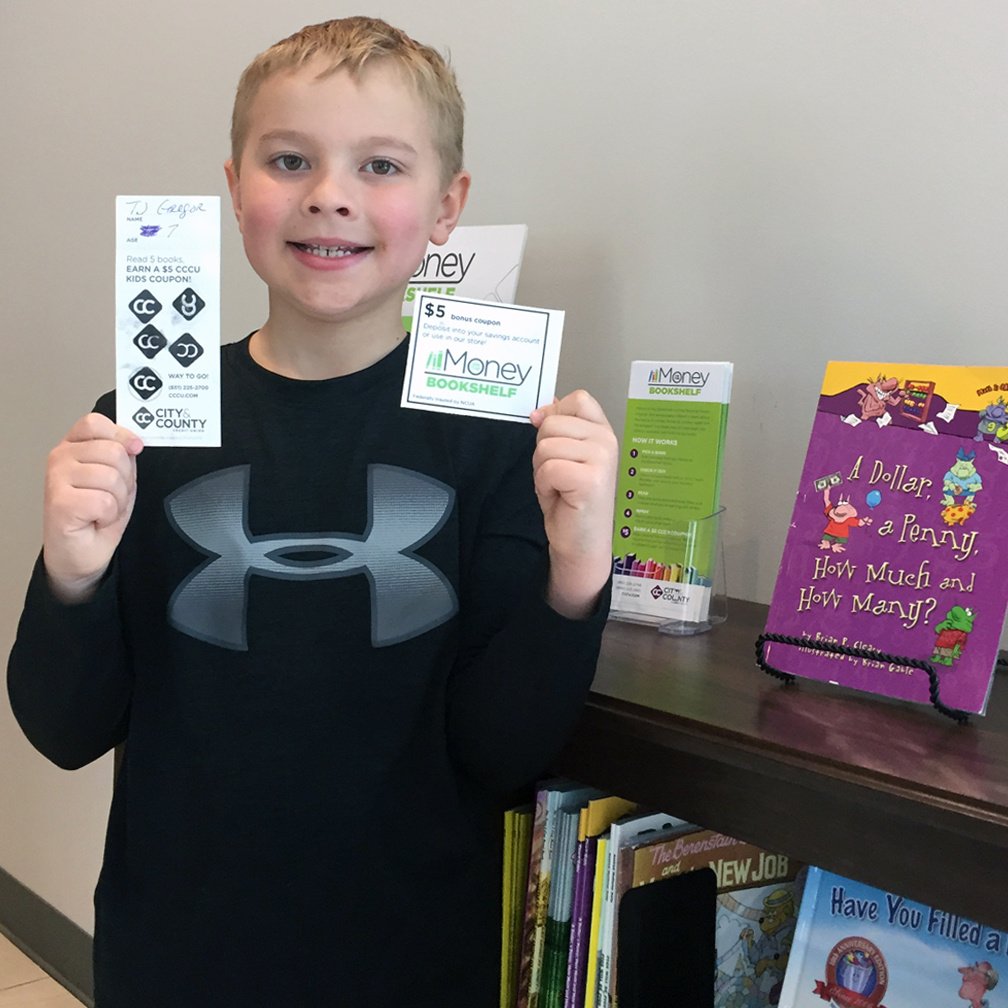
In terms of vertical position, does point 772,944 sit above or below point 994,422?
below

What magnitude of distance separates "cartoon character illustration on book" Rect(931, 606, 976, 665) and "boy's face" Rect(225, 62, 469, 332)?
52cm

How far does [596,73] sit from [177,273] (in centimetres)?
73

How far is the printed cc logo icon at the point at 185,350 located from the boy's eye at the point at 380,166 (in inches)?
7.8

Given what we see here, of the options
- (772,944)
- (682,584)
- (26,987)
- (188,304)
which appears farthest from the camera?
(26,987)

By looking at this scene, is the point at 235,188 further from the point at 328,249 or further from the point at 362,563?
the point at 362,563

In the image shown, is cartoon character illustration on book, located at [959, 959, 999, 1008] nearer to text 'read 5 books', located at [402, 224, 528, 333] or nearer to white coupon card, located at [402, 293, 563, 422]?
white coupon card, located at [402, 293, 563, 422]

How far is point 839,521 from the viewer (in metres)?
0.96

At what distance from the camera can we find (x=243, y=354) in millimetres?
1005

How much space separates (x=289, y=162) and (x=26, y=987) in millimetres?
1952

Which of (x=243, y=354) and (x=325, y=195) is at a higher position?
(x=325, y=195)

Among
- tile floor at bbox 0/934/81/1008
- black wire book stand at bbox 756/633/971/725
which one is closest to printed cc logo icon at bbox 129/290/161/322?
black wire book stand at bbox 756/633/971/725

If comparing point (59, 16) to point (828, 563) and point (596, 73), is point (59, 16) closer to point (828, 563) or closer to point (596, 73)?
point (596, 73)

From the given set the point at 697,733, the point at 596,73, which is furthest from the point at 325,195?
the point at 596,73

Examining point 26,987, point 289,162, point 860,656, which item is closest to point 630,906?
point 860,656
